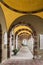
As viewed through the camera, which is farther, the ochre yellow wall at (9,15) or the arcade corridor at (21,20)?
the ochre yellow wall at (9,15)

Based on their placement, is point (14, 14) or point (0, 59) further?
point (14, 14)

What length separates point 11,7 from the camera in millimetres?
11258

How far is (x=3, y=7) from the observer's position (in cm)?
1084

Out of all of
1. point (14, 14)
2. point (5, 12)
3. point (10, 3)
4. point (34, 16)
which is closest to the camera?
point (10, 3)

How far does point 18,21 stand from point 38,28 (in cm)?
152

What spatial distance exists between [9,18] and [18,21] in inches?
47.5

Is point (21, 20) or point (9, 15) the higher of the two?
point (9, 15)

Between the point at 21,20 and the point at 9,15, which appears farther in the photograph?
the point at 21,20

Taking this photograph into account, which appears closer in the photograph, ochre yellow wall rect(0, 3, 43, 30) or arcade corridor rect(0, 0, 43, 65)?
arcade corridor rect(0, 0, 43, 65)

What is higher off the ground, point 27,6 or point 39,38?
point 27,6

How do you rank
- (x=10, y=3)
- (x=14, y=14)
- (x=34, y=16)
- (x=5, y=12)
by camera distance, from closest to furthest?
(x=10, y=3)
(x=5, y=12)
(x=14, y=14)
(x=34, y=16)

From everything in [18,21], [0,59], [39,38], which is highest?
[18,21]

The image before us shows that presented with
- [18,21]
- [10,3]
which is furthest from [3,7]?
[18,21]

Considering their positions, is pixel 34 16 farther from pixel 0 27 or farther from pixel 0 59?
pixel 0 59
